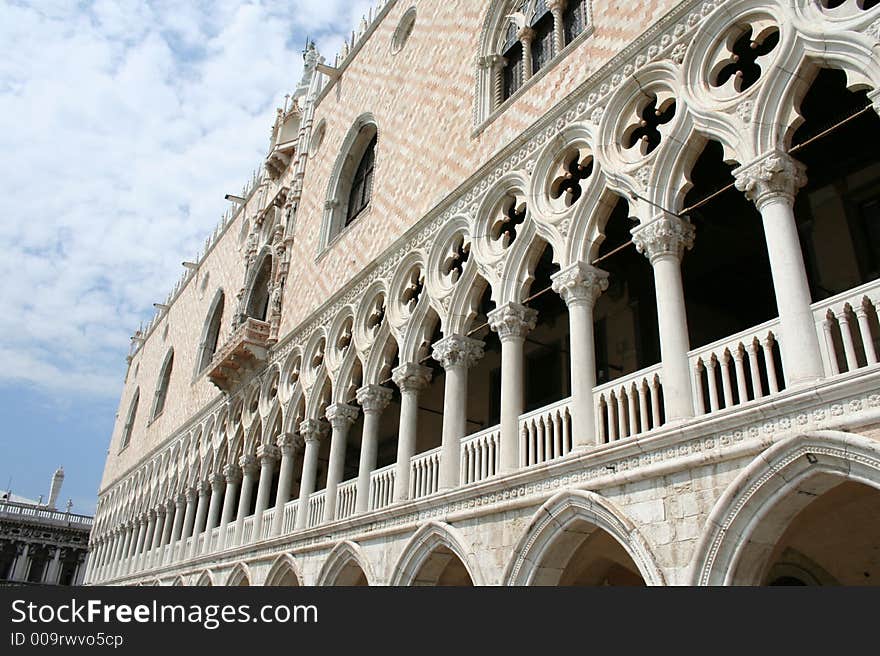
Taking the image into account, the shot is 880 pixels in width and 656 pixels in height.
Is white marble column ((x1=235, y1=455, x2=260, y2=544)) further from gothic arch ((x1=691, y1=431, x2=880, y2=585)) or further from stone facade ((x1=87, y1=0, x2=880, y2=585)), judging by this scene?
gothic arch ((x1=691, y1=431, x2=880, y2=585))

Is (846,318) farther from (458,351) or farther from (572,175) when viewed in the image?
(458,351)

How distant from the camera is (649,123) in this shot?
24.9 feet

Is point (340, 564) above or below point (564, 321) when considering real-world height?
below

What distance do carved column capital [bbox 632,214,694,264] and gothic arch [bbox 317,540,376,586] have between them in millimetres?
5109

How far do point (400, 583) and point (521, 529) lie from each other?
2.06m

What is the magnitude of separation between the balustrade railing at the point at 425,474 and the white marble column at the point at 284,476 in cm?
369

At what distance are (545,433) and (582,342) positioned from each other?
91cm

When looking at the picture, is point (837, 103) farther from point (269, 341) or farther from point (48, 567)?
point (48, 567)

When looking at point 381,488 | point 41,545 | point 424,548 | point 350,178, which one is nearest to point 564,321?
point 381,488

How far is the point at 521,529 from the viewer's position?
691 cm

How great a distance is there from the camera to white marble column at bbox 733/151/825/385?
512 centimetres

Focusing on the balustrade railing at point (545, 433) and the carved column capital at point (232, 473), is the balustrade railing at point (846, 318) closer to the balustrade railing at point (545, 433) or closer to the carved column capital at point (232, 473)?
the balustrade railing at point (545, 433)

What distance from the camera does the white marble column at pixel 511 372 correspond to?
7.48 metres

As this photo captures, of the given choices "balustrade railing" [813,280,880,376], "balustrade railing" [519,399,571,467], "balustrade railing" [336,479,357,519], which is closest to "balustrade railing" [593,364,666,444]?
"balustrade railing" [519,399,571,467]
